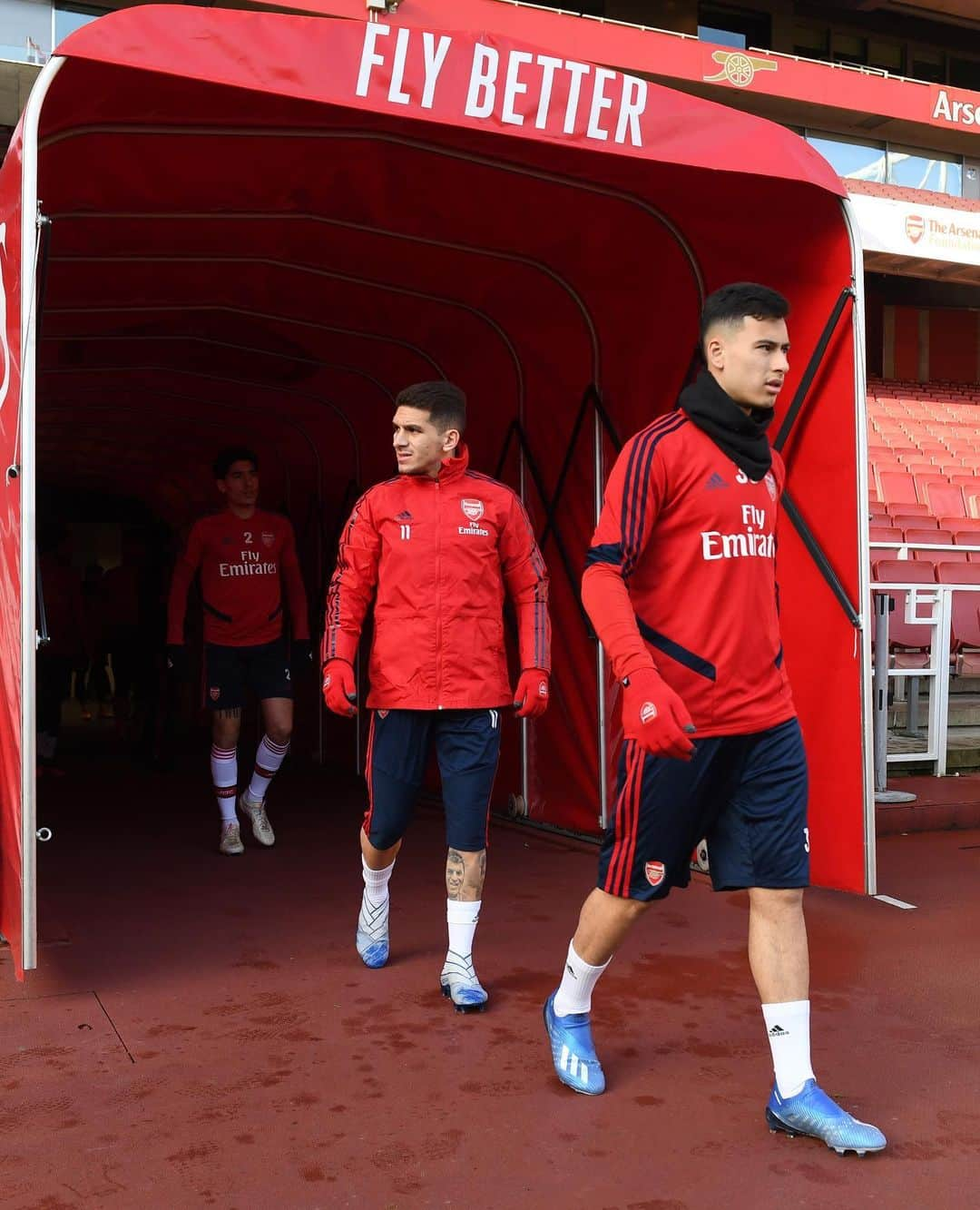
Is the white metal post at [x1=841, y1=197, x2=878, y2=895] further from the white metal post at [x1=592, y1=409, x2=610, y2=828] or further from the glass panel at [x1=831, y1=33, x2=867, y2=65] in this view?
the glass panel at [x1=831, y1=33, x2=867, y2=65]

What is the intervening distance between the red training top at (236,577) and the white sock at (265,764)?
57cm

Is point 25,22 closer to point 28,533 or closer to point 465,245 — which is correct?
point 465,245

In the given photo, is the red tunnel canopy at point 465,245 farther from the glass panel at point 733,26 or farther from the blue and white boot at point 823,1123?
the glass panel at point 733,26

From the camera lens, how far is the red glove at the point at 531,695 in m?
4.17

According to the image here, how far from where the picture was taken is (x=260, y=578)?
6895mm

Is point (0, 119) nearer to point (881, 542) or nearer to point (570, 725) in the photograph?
point (881, 542)

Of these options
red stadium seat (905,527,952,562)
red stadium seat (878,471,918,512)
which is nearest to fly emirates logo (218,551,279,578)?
red stadium seat (905,527,952,562)

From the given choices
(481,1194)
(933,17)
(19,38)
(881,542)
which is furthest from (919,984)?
(933,17)

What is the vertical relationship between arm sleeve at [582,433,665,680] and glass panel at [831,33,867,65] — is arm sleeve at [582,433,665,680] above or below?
below

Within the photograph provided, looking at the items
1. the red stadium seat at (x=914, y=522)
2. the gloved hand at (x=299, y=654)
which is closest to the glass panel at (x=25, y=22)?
the red stadium seat at (x=914, y=522)

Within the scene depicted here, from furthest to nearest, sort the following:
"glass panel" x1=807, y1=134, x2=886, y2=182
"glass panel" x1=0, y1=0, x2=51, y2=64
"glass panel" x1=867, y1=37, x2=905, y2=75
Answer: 1. "glass panel" x1=867, y1=37, x2=905, y2=75
2. "glass panel" x1=807, y1=134, x2=886, y2=182
3. "glass panel" x1=0, y1=0, x2=51, y2=64

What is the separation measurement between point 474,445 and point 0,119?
1660 centimetres

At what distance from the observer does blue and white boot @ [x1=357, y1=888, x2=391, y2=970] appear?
4.57m

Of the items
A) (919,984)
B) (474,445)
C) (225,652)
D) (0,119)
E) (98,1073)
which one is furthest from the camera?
(0,119)
